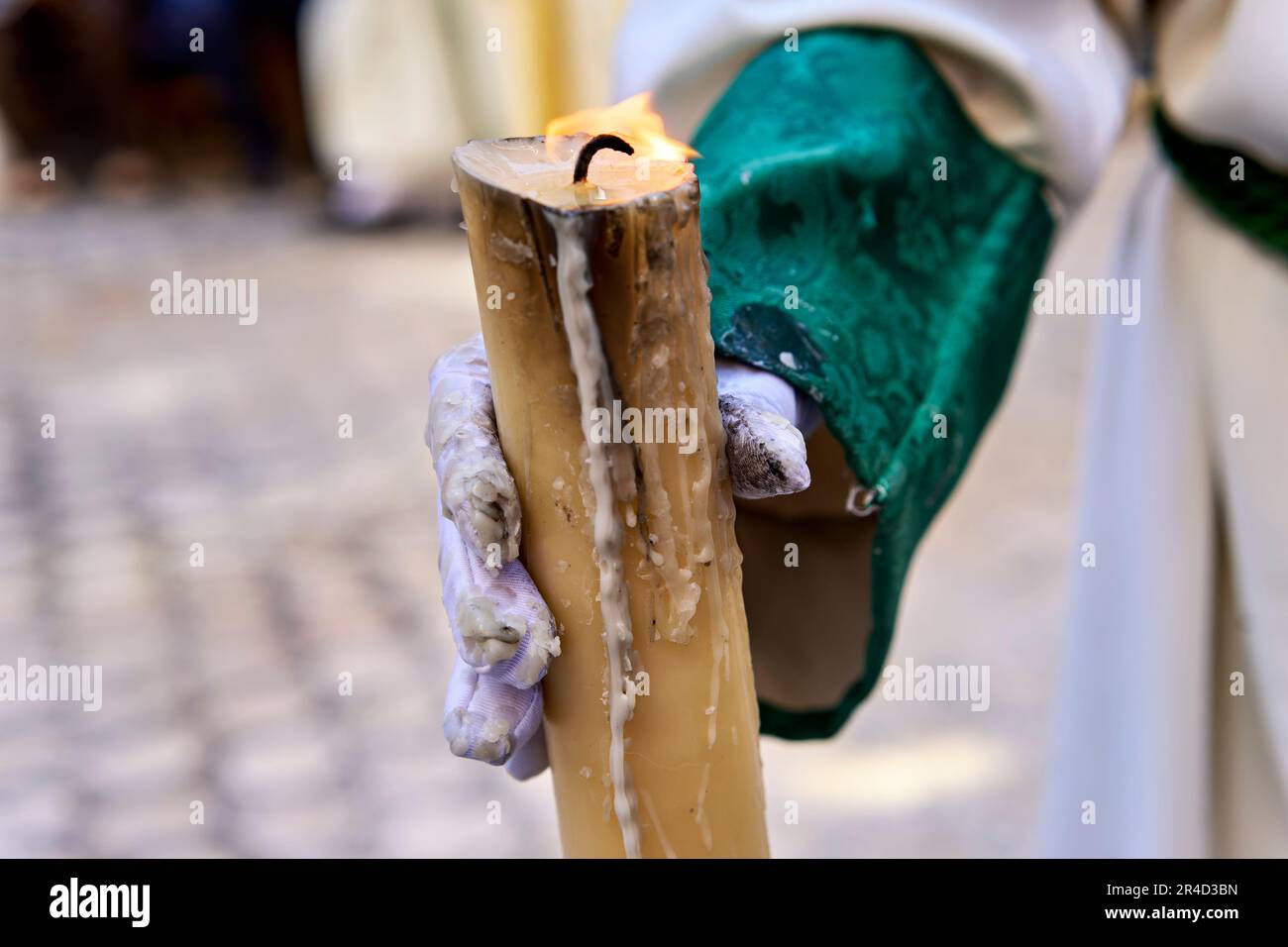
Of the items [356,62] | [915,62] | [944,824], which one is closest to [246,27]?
[356,62]

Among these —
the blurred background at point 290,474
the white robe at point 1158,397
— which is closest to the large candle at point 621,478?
the white robe at point 1158,397

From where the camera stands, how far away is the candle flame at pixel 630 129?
2.07 feet

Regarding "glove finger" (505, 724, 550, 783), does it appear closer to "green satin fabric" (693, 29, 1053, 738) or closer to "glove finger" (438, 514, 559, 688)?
"glove finger" (438, 514, 559, 688)

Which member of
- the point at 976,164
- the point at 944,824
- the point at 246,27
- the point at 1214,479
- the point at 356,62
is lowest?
the point at 944,824

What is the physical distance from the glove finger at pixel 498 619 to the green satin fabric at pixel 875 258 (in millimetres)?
196

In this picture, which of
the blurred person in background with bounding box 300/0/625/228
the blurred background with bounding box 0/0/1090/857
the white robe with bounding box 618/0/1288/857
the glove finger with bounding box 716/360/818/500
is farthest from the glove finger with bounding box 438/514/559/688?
the blurred person in background with bounding box 300/0/625/228

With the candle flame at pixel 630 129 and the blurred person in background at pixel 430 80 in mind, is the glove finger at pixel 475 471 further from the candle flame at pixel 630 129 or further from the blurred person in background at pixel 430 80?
the blurred person in background at pixel 430 80

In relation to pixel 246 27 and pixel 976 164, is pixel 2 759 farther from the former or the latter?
pixel 246 27

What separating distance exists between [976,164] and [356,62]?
481cm

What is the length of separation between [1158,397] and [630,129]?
2.26 feet

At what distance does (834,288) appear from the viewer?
81cm

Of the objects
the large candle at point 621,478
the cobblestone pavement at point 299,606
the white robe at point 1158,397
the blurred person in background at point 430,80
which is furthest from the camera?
the blurred person in background at point 430,80
